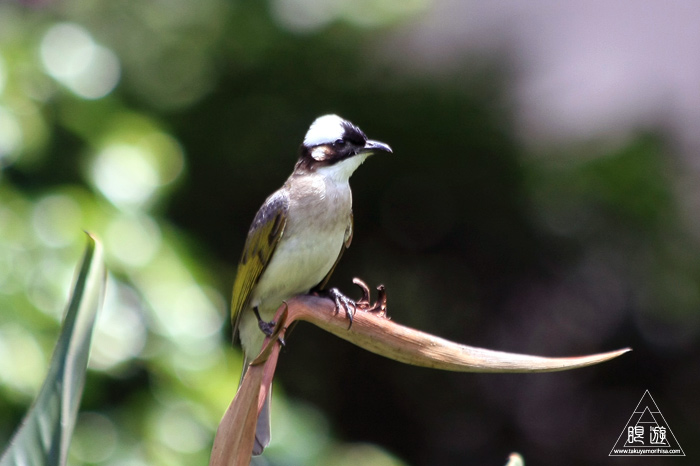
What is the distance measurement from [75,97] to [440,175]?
1.78 meters

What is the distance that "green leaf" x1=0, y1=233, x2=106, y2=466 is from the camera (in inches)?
30.7

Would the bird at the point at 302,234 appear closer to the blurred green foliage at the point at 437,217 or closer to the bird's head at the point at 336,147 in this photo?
the bird's head at the point at 336,147

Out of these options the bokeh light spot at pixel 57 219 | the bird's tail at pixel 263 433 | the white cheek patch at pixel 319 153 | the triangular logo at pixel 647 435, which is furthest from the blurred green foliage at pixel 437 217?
the bird's tail at pixel 263 433

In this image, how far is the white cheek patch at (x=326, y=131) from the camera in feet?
6.65

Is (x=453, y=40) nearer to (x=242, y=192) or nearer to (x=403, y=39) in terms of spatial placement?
(x=403, y=39)

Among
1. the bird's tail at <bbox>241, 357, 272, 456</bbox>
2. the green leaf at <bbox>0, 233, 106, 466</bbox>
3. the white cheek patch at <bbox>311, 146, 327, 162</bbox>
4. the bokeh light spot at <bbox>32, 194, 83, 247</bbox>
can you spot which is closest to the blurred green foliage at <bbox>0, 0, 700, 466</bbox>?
the bokeh light spot at <bbox>32, 194, 83, 247</bbox>

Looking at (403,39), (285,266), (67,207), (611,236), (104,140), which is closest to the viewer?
(285,266)

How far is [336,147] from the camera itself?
2.04m

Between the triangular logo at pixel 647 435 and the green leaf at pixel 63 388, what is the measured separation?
2196 millimetres

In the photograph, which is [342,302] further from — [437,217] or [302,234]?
[437,217]

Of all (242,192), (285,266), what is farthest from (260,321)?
(242,192)

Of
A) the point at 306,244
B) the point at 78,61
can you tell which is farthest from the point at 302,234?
the point at 78,61

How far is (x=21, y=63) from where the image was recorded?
8.50 ft

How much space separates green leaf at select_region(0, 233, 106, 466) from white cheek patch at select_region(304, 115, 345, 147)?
1.28m
